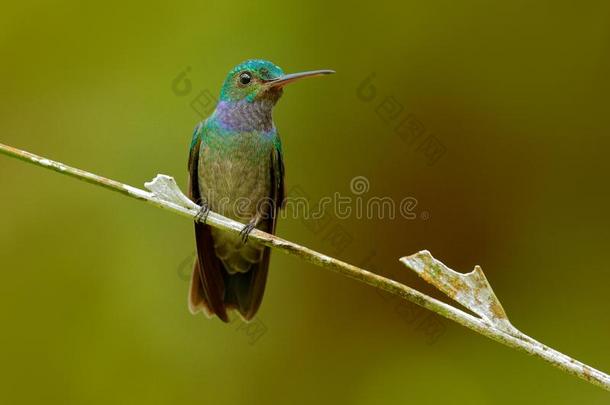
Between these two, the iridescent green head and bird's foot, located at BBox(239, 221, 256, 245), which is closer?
bird's foot, located at BBox(239, 221, 256, 245)

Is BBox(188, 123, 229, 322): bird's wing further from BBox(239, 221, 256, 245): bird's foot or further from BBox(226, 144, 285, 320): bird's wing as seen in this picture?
BBox(239, 221, 256, 245): bird's foot

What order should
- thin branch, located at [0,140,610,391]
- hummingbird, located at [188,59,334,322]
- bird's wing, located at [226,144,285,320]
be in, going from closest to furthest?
thin branch, located at [0,140,610,391]
hummingbird, located at [188,59,334,322]
bird's wing, located at [226,144,285,320]

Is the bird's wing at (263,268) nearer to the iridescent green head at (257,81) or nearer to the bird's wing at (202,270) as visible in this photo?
the bird's wing at (202,270)

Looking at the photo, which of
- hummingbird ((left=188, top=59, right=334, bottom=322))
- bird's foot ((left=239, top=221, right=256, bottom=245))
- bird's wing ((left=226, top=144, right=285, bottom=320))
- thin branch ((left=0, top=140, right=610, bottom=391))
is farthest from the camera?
bird's wing ((left=226, top=144, right=285, bottom=320))

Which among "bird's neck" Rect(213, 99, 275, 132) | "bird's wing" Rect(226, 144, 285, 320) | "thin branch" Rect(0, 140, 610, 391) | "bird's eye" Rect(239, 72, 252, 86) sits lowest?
"thin branch" Rect(0, 140, 610, 391)

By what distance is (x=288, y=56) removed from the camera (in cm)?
411

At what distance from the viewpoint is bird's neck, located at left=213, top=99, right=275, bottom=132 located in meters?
3.51

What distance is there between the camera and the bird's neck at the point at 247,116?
351 cm

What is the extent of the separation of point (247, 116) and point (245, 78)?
22 cm

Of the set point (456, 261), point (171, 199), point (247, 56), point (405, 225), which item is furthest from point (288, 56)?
point (171, 199)

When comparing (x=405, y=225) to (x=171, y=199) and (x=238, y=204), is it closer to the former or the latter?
(x=238, y=204)

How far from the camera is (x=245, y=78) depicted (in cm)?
357

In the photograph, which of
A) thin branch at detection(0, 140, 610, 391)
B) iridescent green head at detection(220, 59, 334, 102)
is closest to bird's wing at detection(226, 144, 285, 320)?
iridescent green head at detection(220, 59, 334, 102)

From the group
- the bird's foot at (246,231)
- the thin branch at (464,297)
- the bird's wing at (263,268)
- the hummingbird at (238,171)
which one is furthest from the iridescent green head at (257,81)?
the thin branch at (464,297)
